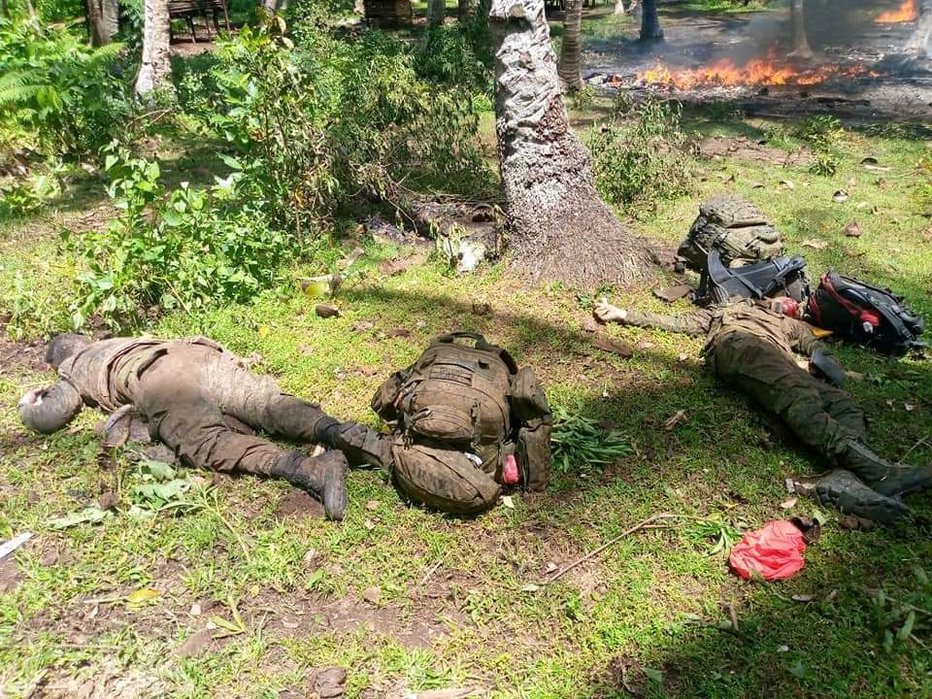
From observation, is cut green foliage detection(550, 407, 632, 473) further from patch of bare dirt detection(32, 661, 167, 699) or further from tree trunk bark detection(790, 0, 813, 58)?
tree trunk bark detection(790, 0, 813, 58)

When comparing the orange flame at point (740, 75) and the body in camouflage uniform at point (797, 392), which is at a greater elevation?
the orange flame at point (740, 75)

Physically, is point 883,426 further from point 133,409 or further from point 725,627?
point 133,409

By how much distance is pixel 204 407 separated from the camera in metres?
4.09

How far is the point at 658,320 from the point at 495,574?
8.96 ft

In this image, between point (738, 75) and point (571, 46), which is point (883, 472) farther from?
point (738, 75)

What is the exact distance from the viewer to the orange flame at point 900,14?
19516mm

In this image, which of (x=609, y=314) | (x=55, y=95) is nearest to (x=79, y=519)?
(x=609, y=314)

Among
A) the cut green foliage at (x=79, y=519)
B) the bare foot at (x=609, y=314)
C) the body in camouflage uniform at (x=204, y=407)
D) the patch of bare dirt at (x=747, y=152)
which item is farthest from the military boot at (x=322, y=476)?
the patch of bare dirt at (x=747, y=152)

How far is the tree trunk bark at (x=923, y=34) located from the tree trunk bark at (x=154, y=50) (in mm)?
15934

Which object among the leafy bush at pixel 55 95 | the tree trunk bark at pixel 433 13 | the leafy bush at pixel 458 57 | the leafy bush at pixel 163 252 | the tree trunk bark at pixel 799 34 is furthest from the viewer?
the tree trunk bark at pixel 799 34

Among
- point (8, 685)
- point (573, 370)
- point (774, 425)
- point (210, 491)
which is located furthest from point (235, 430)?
point (774, 425)

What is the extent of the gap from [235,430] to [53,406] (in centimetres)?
119

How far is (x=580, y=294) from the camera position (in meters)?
5.81

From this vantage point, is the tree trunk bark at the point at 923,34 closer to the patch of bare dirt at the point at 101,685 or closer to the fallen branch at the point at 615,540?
the fallen branch at the point at 615,540
